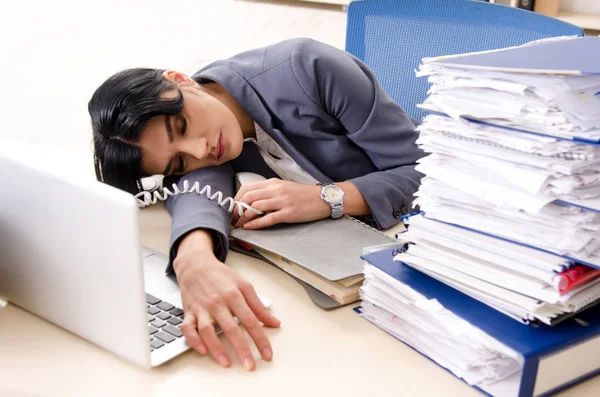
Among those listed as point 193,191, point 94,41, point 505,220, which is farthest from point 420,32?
point 94,41

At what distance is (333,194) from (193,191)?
9.9 inches

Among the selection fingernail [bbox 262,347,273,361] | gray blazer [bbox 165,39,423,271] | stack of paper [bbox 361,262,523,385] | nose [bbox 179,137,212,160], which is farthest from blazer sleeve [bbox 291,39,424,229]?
fingernail [bbox 262,347,273,361]

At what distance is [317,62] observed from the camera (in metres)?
1.35

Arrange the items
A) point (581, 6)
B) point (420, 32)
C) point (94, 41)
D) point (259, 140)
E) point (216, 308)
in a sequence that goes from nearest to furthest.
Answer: point (216, 308) → point (259, 140) → point (420, 32) → point (581, 6) → point (94, 41)

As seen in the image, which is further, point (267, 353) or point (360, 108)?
point (360, 108)

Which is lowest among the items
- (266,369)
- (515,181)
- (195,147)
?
(266,369)

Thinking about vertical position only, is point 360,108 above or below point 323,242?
above

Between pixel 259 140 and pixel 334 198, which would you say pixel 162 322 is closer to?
pixel 334 198

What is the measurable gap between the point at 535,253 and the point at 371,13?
106 cm

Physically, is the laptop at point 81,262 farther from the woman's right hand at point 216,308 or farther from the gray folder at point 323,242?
the gray folder at point 323,242

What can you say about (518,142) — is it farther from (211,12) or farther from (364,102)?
(211,12)

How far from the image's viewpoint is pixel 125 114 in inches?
46.1

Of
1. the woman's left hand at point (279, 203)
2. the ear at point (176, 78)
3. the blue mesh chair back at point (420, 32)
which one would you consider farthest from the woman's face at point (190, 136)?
the blue mesh chair back at point (420, 32)

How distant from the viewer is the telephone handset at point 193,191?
114cm
